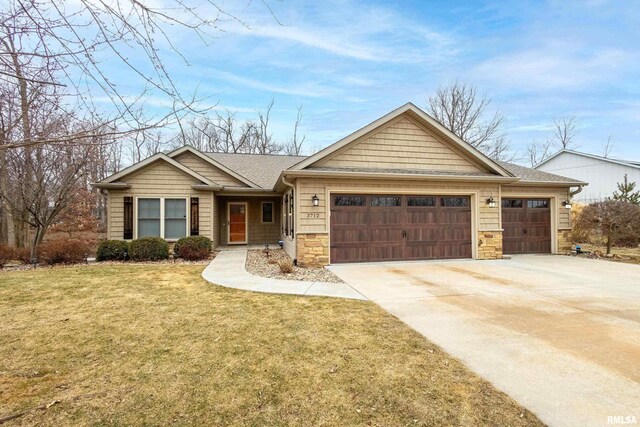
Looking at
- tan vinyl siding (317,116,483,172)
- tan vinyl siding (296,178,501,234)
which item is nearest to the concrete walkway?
tan vinyl siding (296,178,501,234)

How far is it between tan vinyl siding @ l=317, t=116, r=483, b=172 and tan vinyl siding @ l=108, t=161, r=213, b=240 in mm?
5318

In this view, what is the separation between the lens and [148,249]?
10555 mm

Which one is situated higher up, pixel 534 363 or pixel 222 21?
pixel 222 21

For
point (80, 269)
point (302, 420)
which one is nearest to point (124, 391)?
point (302, 420)

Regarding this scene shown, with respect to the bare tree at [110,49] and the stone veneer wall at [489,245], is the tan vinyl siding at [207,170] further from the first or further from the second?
the bare tree at [110,49]

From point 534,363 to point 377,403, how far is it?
1843mm

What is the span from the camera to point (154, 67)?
250 cm

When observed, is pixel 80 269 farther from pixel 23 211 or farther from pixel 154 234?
pixel 23 211

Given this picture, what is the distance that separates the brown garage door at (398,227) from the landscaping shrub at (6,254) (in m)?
9.66

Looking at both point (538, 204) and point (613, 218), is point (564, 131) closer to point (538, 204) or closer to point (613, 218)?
point (613, 218)

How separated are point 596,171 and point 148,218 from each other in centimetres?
2823

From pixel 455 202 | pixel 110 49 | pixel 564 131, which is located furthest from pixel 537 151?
pixel 110 49

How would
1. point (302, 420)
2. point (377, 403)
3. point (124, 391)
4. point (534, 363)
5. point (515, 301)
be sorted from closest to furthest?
point (302, 420)
point (377, 403)
point (124, 391)
point (534, 363)
point (515, 301)

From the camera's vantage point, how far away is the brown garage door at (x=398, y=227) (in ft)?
32.3
